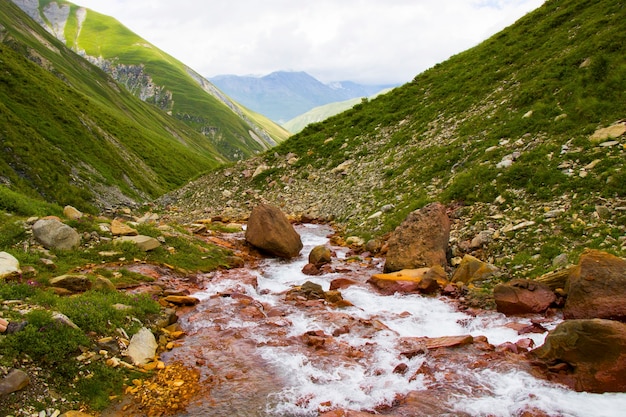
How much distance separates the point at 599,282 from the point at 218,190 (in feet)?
115

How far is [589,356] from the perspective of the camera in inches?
360

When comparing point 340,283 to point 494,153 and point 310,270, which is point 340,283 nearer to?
point 310,270

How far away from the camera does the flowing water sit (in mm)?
8992

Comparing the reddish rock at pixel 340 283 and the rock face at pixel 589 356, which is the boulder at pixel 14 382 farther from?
the rock face at pixel 589 356

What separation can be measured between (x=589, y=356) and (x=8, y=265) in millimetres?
17355

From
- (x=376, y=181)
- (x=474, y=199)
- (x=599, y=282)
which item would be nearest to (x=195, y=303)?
(x=599, y=282)

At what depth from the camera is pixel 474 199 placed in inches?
838

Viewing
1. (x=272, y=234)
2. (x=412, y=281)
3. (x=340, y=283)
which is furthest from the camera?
(x=272, y=234)

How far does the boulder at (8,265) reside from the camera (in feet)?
42.2

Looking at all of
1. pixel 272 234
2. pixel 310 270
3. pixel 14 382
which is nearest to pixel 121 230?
pixel 272 234

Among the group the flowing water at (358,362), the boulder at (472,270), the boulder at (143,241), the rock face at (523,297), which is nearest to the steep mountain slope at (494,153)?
the boulder at (472,270)

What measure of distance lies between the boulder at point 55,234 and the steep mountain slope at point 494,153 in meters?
16.2

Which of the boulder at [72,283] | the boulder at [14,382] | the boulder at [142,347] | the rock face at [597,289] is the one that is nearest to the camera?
the boulder at [14,382]

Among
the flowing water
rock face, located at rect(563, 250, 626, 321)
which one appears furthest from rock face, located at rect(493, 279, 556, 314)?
rock face, located at rect(563, 250, 626, 321)
